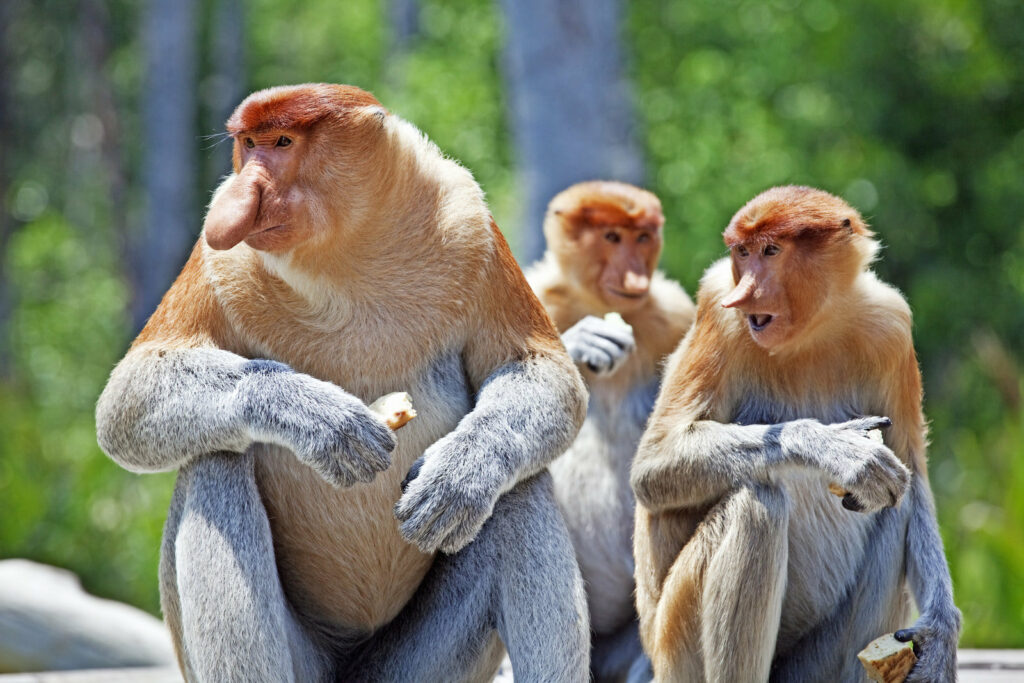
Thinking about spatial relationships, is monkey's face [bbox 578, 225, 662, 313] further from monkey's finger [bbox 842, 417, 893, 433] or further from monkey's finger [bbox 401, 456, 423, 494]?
monkey's finger [bbox 401, 456, 423, 494]

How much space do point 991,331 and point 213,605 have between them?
30.9 ft

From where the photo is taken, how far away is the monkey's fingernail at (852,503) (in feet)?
10.0

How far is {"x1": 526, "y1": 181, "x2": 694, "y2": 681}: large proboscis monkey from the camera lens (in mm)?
4188

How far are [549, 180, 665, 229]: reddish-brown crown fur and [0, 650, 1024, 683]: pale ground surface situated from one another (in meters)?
1.54

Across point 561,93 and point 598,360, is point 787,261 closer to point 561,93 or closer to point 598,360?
point 598,360

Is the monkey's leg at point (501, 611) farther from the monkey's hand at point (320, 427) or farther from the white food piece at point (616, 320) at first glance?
the white food piece at point (616, 320)

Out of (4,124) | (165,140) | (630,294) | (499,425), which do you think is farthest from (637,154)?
(4,124)

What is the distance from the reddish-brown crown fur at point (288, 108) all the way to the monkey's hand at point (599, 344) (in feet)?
4.07

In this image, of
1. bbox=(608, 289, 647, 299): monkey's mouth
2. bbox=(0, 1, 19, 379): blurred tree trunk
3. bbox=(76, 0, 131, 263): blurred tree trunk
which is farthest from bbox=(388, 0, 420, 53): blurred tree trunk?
bbox=(608, 289, 647, 299): monkey's mouth

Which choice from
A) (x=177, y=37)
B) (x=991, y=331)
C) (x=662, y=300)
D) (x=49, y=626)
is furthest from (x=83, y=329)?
(x=662, y=300)

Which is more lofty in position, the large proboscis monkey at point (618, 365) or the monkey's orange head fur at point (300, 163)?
the monkey's orange head fur at point (300, 163)

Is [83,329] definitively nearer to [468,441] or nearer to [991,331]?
[991,331]

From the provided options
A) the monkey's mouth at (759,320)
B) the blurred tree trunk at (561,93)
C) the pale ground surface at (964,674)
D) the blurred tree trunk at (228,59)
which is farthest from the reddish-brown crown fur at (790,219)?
the blurred tree trunk at (228,59)

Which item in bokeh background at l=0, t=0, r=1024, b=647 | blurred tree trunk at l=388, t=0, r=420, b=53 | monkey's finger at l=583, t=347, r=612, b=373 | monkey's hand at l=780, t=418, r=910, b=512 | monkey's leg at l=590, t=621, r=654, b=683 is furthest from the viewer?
blurred tree trunk at l=388, t=0, r=420, b=53
